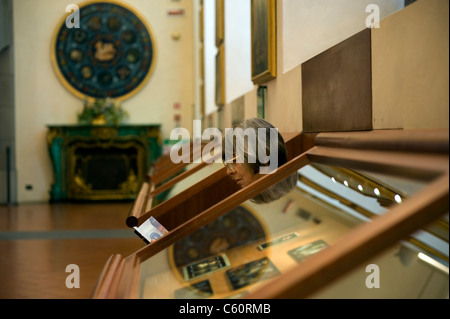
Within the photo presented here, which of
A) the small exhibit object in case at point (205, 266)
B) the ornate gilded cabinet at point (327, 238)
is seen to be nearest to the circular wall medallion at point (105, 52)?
the ornate gilded cabinet at point (327, 238)

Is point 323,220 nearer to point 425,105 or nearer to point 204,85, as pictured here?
point 425,105

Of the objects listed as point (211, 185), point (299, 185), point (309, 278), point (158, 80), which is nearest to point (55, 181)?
point (158, 80)

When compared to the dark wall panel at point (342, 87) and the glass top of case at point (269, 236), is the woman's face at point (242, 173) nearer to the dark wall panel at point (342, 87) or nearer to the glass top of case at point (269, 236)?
the dark wall panel at point (342, 87)

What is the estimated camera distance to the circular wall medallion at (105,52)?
13180mm

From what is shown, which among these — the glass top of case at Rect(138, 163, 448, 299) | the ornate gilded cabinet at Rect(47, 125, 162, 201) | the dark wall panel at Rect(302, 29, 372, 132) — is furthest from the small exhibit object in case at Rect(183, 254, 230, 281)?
the ornate gilded cabinet at Rect(47, 125, 162, 201)

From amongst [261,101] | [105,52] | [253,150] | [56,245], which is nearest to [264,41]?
[261,101]

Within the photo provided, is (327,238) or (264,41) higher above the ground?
(264,41)

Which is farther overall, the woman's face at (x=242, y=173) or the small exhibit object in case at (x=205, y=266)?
the woman's face at (x=242, y=173)

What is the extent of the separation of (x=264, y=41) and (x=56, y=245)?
4269mm

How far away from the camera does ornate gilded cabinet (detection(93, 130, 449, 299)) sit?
1.06 meters

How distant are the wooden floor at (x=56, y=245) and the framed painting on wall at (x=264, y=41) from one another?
146 cm

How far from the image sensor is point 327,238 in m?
1.35

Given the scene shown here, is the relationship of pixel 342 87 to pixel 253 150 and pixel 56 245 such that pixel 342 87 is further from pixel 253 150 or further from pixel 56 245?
pixel 56 245

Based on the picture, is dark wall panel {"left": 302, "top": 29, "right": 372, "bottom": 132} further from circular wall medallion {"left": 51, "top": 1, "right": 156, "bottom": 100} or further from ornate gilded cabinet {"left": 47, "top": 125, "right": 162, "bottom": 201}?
circular wall medallion {"left": 51, "top": 1, "right": 156, "bottom": 100}
